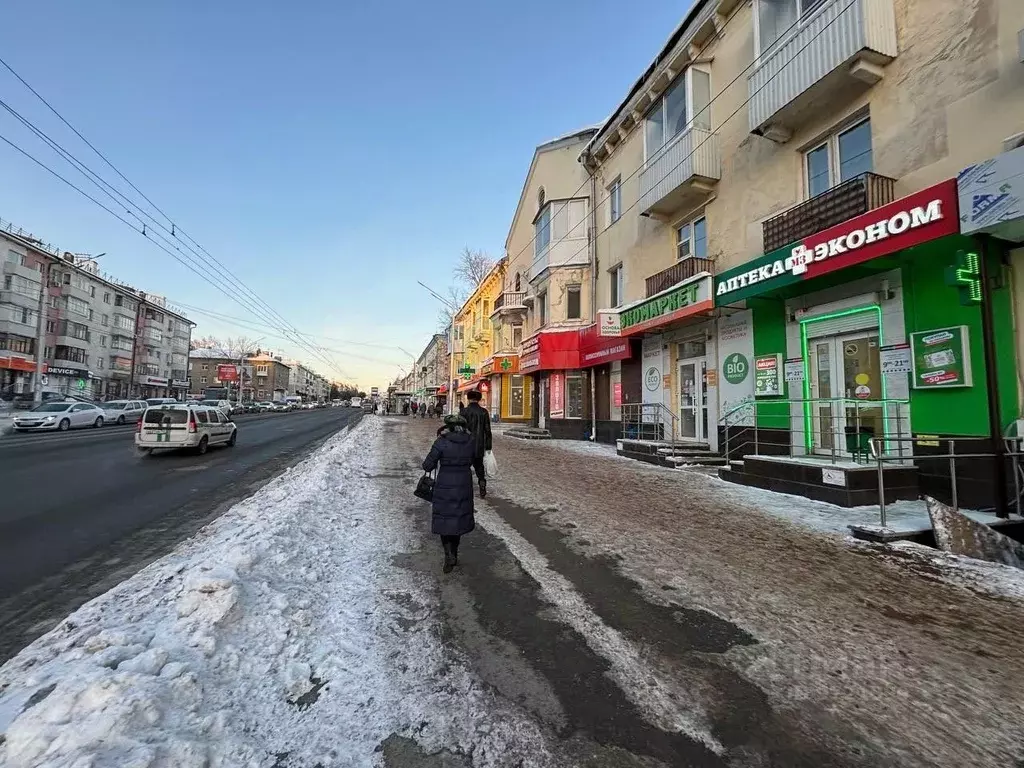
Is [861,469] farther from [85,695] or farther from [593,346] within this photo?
[593,346]

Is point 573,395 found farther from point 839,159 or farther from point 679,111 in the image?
point 839,159

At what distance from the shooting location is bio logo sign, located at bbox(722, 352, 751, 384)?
1185 centimetres

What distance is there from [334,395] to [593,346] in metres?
187

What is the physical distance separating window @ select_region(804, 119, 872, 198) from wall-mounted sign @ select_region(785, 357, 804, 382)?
3.31 meters

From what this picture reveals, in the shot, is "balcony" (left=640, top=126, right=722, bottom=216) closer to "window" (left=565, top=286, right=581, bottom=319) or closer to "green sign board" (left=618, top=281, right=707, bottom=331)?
"green sign board" (left=618, top=281, right=707, bottom=331)

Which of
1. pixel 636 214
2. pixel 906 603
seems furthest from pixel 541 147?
pixel 906 603

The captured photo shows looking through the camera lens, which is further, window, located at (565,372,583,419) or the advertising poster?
window, located at (565,372,583,419)

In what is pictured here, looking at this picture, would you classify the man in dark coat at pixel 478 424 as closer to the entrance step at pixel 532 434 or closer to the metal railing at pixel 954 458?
the metal railing at pixel 954 458

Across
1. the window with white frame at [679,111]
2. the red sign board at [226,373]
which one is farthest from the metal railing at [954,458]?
the red sign board at [226,373]

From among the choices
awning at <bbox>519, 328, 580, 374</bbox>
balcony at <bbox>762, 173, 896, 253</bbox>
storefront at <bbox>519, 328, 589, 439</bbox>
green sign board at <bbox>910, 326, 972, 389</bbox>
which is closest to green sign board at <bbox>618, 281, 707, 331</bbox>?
balcony at <bbox>762, 173, 896, 253</bbox>

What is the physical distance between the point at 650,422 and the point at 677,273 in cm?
472

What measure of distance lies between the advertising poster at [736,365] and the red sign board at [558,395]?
956 cm

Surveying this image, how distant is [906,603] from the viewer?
13.8 ft

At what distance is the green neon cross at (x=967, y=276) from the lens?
660 centimetres
